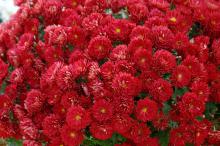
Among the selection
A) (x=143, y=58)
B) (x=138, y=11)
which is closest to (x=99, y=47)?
(x=143, y=58)

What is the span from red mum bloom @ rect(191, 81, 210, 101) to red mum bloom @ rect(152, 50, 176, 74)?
0.39 feet

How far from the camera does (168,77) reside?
2.12m

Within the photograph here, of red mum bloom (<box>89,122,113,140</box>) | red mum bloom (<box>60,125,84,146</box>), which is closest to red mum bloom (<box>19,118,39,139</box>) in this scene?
red mum bloom (<box>60,125,84,146</box>)

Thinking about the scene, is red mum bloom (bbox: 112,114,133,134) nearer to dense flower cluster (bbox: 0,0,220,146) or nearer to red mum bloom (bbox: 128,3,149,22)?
dense flower cluster (bbox: 0,0,220,146)

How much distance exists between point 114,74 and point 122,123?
20cm

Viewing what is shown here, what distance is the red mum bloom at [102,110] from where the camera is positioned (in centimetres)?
197

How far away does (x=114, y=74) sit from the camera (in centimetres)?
201

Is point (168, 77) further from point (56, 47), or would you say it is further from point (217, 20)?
point (56, 47)

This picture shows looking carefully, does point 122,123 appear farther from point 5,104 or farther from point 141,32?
point 5,104

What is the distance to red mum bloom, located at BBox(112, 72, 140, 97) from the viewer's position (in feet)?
6.44

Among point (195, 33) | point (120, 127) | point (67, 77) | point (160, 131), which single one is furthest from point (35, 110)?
point (195, 33)

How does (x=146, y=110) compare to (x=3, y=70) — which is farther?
(x=3, y=70)

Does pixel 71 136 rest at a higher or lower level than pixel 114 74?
lower

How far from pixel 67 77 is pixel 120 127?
0.30m
